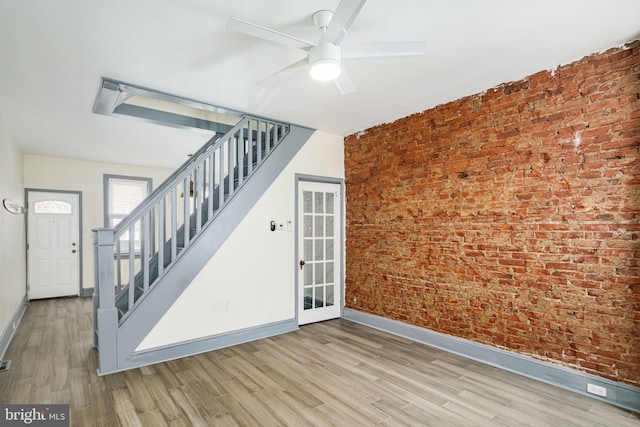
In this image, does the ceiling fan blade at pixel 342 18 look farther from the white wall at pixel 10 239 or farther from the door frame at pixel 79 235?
the door frame at pixel 79 235

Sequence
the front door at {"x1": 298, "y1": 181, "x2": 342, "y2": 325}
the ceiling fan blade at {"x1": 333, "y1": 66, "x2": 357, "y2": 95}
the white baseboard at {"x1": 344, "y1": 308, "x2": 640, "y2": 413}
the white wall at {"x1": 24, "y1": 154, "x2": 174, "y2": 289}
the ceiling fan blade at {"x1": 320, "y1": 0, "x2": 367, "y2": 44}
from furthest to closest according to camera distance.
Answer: the white wall at {"x1": 24, "y1": 154, "x2": 174, "y2": 289}, the front door at {"x1": 298, "y1": 181, "x2": 342, "y2": 325}, the white baseboard at {"x1": 344, "y1": 308, "x2": 640, "y2": 413}, the ceiling fan blade at {"x1": 333, "y1": 66, "x2": 357, "y2": 95}, the ceiling fan blade at {"x1": 320, "y1": 0, "x2": 367, "y2": 44}

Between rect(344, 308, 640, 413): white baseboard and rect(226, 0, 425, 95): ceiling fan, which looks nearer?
rect(226, 0, 425, 95): ceiling fan

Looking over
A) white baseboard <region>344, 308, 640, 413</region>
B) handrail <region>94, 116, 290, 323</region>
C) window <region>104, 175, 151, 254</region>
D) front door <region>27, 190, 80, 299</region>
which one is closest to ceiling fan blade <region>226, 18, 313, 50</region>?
handrail <region>94, 116, 290, 323</region>

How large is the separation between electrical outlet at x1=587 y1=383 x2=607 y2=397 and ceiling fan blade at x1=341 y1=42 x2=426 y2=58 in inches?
118

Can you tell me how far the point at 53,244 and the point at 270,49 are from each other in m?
6.52

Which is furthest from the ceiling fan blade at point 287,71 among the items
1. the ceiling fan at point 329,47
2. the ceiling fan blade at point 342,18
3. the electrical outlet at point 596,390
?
the electrical outlet at point 596,390

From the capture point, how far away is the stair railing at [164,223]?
325cm

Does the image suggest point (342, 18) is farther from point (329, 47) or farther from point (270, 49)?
point (270, 49)

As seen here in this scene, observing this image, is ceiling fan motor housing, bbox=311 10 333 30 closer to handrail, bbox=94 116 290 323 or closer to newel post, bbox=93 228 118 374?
handrail, bbox=94 116 290 323

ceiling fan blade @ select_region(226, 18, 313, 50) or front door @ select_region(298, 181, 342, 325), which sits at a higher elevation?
ceiling fan blade @ select_region(226, 18, 313, 50)

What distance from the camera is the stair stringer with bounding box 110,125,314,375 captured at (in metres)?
3.36

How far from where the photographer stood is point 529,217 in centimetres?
310

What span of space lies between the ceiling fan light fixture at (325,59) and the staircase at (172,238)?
198 centimetres

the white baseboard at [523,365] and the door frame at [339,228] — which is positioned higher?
the door frame at [339,228]
